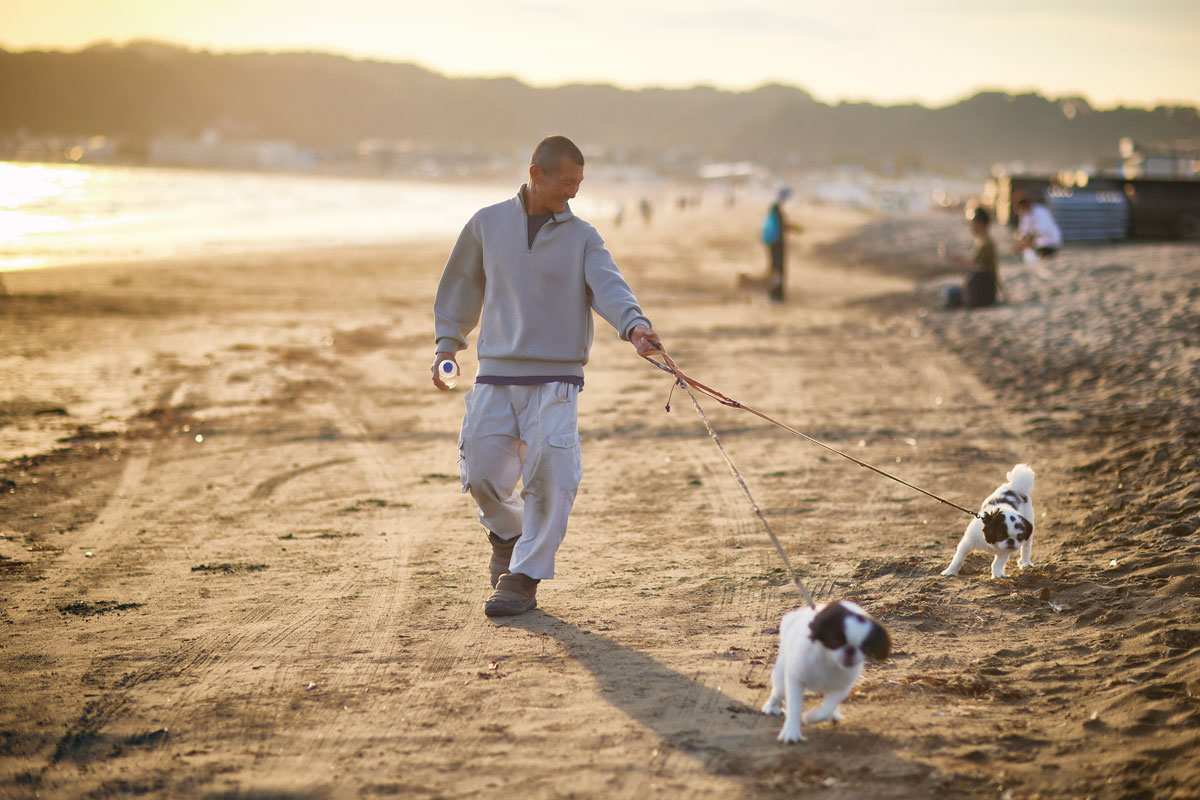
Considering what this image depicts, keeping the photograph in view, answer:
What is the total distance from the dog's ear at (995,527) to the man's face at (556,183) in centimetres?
271

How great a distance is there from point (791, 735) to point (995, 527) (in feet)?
6.64

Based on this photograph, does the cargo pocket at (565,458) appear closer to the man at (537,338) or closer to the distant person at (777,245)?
the man at (537,338)

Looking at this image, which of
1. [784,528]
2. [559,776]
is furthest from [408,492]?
[559,776]

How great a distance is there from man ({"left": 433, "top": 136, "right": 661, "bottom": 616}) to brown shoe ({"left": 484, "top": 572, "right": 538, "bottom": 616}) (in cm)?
2

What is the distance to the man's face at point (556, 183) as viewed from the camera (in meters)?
4.46

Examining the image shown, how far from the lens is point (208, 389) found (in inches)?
419

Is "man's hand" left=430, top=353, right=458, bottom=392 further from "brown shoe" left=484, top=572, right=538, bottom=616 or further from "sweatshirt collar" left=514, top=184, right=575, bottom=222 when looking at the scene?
"brown shoe" left=484, top=572, right=538, bottom=616

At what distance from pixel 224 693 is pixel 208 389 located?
24.1 ft

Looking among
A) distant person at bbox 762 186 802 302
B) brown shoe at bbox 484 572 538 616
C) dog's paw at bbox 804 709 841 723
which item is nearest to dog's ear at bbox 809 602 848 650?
dog's paw at bbox 804 709 841 723

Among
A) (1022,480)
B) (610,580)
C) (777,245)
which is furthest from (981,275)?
(610,580)

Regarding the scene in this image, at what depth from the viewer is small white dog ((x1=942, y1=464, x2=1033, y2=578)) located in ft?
15.9

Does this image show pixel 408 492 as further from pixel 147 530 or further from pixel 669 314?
pixel 669 314

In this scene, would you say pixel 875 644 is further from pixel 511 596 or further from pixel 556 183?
pixel 556 183

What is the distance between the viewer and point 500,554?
5.08 m
